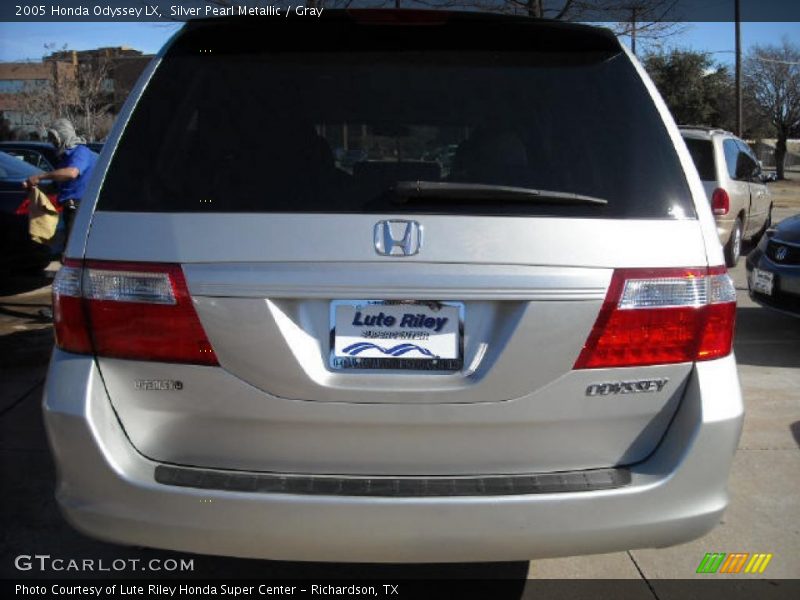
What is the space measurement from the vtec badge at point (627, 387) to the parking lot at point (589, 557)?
107 centimetres

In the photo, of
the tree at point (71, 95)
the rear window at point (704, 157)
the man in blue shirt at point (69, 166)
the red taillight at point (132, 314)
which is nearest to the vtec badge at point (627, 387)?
the red taillight at point (132, 314)

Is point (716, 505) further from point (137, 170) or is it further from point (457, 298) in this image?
point (137, 170)

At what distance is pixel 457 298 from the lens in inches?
80.7

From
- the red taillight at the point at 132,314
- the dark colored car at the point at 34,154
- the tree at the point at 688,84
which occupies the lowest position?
the red taillight at the point at 132,314

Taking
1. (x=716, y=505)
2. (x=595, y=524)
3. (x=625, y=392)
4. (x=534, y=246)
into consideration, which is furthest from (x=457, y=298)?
(x=716, y=505)

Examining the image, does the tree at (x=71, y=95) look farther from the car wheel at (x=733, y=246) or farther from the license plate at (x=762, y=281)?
the license plate at (x=762, y=281)

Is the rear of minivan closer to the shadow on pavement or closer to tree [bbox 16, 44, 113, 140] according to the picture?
the shadow on pavement

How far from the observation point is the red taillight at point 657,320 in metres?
2.11

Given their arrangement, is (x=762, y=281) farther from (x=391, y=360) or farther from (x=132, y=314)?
(x=132, y=314)

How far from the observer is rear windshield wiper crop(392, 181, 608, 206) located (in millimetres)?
2102

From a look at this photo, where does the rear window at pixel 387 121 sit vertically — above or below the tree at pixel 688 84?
below

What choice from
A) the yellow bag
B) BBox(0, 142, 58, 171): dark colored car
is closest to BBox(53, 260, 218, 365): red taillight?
the yellow bag

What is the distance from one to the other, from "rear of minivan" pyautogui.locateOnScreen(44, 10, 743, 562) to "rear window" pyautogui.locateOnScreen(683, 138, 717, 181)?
26.7 ft

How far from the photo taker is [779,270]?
6359 mm
